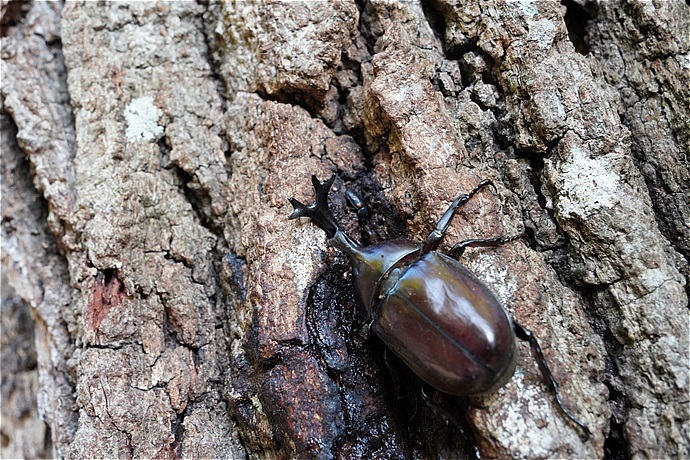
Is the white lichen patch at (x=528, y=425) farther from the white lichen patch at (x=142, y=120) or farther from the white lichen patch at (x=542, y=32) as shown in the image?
the white lichen patch at (x=142, y=120)

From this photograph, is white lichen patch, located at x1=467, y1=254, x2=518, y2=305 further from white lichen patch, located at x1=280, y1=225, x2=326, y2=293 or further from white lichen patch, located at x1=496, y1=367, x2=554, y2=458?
white lichen patch, located at x1=280, y1=225, x2=326, y2=293

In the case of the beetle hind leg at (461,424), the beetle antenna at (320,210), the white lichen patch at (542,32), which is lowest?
the beetle hind leg at (461,424)

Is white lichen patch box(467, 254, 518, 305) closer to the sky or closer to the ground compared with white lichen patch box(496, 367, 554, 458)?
closer to the sky

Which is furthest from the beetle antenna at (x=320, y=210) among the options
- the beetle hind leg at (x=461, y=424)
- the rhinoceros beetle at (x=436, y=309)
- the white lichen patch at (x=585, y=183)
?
the white lichen patch at (x=585, y=183)

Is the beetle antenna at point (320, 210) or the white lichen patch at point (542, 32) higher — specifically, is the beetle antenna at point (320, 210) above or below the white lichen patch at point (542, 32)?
below

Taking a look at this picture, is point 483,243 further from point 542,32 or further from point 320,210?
point 542,32

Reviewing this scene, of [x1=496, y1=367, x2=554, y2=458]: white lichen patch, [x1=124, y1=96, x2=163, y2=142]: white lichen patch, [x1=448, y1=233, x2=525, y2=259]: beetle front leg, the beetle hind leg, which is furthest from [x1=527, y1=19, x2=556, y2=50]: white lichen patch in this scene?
[x1=124, y1=96, x2=163, y2=142]: white lichen patch
